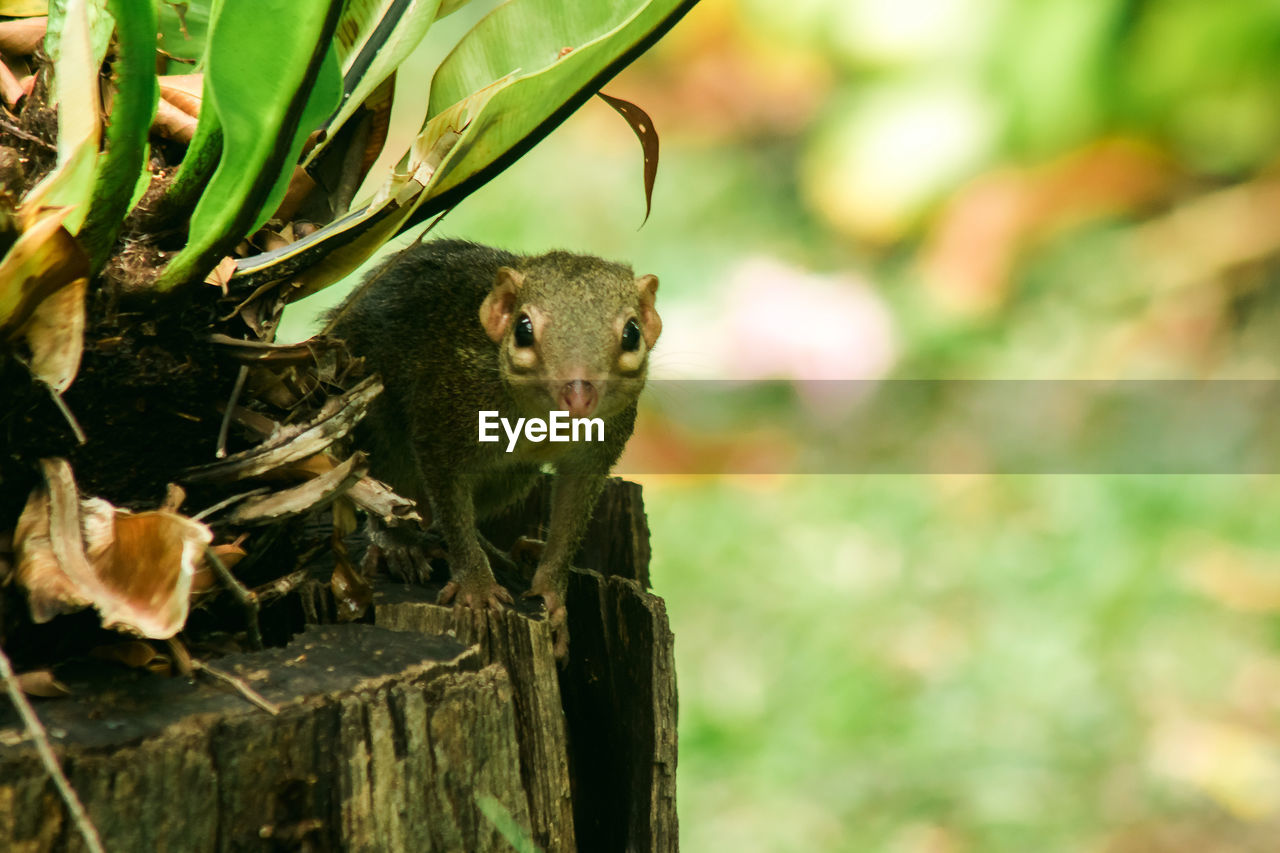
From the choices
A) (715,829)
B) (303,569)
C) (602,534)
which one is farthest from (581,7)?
(715,829)

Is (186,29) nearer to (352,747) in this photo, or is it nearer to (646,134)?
(646,134)

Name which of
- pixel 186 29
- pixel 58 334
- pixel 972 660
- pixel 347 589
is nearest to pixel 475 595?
pixel 347 589

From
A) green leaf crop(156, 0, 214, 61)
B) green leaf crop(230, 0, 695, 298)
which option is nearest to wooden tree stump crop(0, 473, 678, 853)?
green leaf crop(230, 0, 695, 298)

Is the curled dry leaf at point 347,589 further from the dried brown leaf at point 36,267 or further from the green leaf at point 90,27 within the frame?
the green leaf at point 90,27

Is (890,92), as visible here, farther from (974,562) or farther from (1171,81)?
(974,562)

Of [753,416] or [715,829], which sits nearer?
[715,829]
